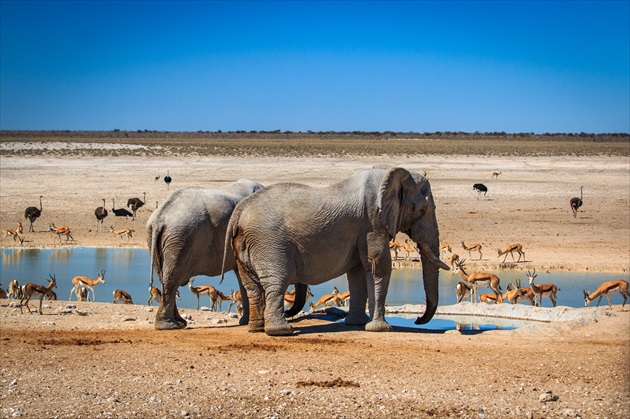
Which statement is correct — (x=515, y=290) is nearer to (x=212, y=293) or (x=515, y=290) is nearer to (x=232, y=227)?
(x=212, y=293)

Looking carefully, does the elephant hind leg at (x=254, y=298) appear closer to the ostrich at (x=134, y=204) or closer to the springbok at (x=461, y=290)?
the springbok at (x=461, y=290)

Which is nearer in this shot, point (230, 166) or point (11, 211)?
point (11, 211)

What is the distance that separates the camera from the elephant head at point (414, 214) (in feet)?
39.4

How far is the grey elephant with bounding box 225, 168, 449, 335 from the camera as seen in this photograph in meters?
11.7

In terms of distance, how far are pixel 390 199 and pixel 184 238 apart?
118 inches

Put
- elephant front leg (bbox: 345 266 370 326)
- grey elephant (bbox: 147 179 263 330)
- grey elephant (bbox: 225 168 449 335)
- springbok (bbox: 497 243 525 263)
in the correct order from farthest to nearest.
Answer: springbok (bbox: 497 243 525 263) → elephant front leg (bbox: 345 266 370 326) → grey elephant (bbox: 147 179 263 330) → grey elephant (bbox: 225 168 449 335)

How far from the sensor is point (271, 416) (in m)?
7.67

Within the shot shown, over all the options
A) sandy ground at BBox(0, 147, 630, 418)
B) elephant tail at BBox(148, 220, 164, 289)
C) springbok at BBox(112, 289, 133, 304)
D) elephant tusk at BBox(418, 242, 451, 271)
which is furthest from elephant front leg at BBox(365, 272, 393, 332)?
springbok at BBox(112, 289, 133, 304)

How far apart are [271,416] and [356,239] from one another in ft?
15.7

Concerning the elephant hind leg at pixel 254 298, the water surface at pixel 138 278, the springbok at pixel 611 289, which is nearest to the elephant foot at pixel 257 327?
the elephant hind leg at pixel 254 298

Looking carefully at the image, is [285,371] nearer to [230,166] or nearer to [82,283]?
[82,283]

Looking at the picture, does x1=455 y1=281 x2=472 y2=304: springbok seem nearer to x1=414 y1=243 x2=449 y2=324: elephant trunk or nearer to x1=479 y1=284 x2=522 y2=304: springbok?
x1=479 y1=284 x2=522 y2=304: springbok

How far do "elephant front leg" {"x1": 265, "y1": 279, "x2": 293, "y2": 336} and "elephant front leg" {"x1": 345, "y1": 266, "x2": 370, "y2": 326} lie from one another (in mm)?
1395

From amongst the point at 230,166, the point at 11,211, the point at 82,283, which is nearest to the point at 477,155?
the point at 230,166
